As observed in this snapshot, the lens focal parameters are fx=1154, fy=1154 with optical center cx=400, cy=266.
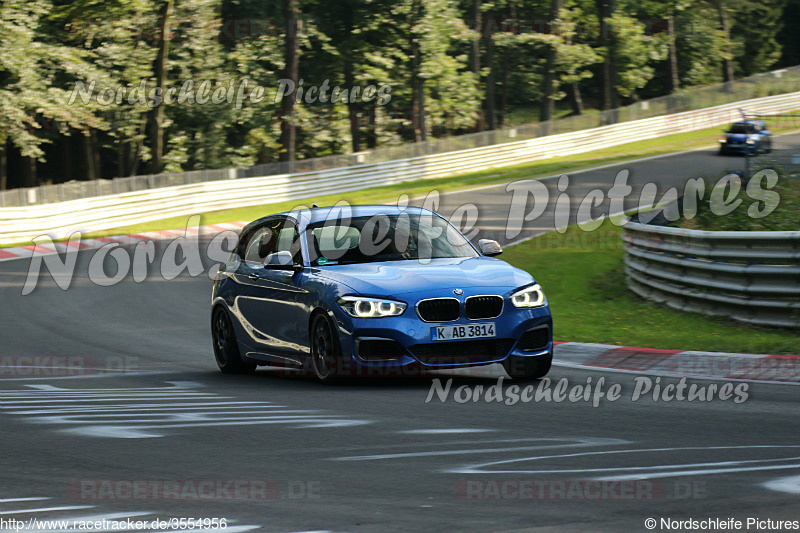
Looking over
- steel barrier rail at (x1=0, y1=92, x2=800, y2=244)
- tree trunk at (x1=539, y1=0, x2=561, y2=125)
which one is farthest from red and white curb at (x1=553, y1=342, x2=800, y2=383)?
tree trunk at (x1=539, y1=0, x2=561, y2=125)

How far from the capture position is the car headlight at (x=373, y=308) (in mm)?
9180

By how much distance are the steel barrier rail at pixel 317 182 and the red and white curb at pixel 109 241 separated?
1.59 m

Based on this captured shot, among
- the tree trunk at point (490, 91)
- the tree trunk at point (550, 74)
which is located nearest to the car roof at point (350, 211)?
the tree trunk at point (550, 74)

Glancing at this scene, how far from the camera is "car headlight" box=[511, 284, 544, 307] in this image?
9461mm

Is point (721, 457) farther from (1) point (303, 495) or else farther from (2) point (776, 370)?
(2) point (776, 370)

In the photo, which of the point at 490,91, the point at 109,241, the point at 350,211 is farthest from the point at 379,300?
the point at 490,91

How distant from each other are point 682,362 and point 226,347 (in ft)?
14.6

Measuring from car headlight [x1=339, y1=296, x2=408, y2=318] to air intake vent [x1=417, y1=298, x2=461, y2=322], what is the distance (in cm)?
21

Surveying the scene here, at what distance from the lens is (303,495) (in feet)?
17.4

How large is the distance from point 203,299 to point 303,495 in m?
13.8

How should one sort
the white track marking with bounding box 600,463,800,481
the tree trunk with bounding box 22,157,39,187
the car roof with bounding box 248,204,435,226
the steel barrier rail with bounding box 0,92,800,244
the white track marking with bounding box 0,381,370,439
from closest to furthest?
1. the white track marking with bounding box 600,463,800,481
2. the white track marking with bounding box 0,381,370,439
3. the car roof with bounding box 248,204,435,226
4. the steel barrier rail with bounding box 0,92,800,244
5. the tree trunk with bounding box 22,157,39,187

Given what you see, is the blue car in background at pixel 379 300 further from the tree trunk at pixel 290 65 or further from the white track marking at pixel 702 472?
the tree trunk at pixel 290 65

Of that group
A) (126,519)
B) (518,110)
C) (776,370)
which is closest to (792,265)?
(776,370)

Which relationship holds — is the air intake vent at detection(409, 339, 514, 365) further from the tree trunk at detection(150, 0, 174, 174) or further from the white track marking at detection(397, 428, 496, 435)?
the tree trunk at detection(150, 0, 174, 174)
